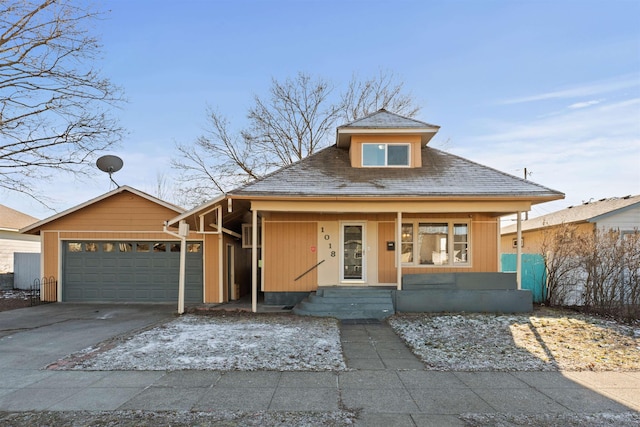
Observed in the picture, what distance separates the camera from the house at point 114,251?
13234 millimetres

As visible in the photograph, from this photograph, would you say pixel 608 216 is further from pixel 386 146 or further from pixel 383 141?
pixel 383 141

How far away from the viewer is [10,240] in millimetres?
19938

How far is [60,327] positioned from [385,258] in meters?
8.57

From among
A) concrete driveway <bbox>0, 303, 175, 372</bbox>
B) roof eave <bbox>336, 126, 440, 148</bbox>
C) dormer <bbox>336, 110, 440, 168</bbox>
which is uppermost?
roof eave <bbox>336, 126, 440, 148</bbox>

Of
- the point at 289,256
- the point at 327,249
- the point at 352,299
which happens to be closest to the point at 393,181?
the point at 327,249

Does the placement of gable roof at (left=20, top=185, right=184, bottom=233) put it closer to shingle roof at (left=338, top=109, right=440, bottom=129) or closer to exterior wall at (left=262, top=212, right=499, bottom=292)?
exterior wall at (left=262, top=212, right=499, bottom=292)

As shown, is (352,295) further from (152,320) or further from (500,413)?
(500,413)

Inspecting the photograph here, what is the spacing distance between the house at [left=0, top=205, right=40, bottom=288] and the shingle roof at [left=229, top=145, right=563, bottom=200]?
46.7 ft

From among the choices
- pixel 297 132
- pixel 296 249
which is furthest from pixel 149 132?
pixel 297 132

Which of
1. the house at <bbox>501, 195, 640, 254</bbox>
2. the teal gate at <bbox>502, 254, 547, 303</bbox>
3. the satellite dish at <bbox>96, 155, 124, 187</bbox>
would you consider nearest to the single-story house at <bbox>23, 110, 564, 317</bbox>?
the satellite dish at <bbox>96, 155, 124, 187</bbox>

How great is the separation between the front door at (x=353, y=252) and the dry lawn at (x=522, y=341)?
2155mm

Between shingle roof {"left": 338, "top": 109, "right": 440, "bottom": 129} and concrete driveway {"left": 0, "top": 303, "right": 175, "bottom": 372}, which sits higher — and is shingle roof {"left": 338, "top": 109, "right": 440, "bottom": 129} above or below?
above

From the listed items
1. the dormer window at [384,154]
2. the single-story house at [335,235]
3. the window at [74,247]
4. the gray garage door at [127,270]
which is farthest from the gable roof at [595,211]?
the window at [74,247]

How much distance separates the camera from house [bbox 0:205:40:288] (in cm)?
1915
